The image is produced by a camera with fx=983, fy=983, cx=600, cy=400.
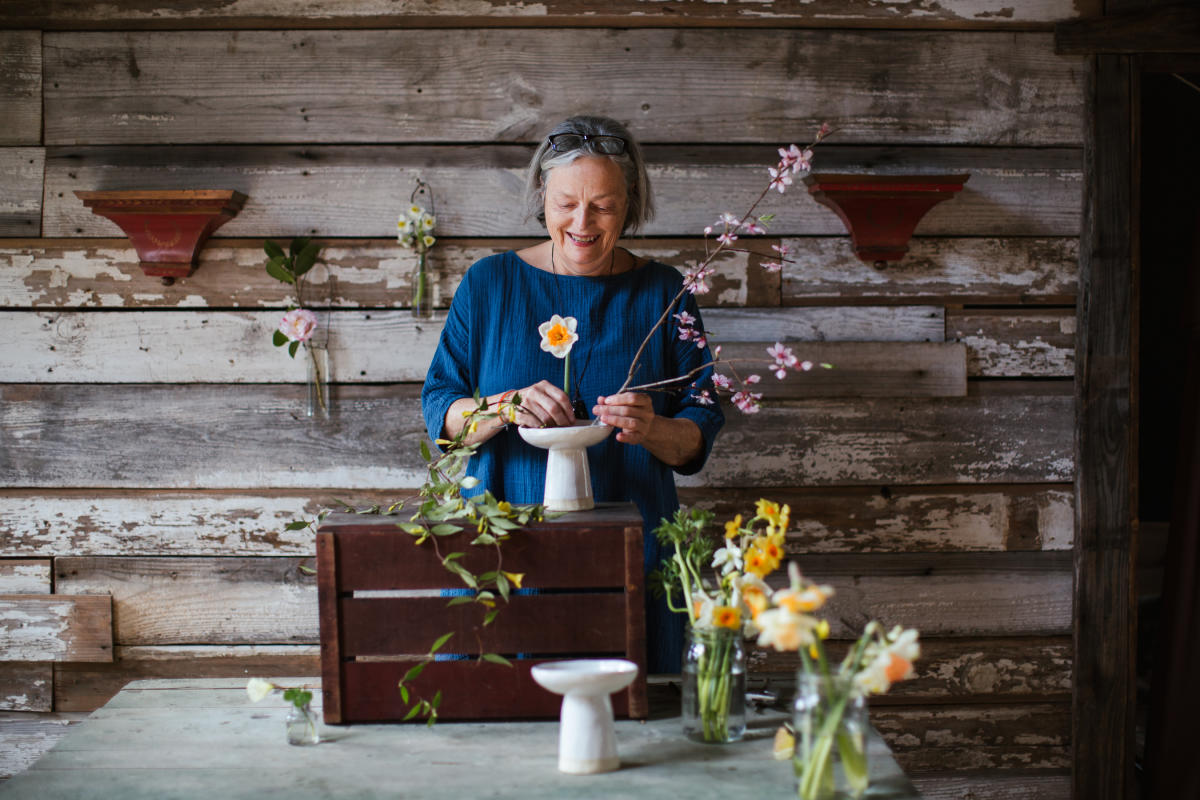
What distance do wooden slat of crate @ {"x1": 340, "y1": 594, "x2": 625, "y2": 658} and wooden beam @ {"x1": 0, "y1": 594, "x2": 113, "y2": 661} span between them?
4.70ft

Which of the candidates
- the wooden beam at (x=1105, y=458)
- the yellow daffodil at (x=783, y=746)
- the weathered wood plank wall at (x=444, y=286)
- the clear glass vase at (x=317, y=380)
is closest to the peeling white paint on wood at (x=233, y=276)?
the weathered wood plank wall at (x=444, y=286)

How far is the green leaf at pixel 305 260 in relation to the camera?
7.71ft

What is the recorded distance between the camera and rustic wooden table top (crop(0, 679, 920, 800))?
1125mm

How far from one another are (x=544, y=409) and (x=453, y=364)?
1.47ft

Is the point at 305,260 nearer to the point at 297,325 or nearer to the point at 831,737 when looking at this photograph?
the point at 297,325

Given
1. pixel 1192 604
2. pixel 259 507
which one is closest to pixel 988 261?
pixel 1192 604

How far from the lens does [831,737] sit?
1.05 metres

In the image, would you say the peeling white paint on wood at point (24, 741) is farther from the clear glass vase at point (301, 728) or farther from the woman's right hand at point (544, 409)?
the woman's right hand at point (544, 409)

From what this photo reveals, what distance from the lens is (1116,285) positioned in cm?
241

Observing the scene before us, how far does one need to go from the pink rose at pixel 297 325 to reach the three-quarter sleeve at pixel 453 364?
1.83ft

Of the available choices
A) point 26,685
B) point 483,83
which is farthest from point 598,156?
point 26,685

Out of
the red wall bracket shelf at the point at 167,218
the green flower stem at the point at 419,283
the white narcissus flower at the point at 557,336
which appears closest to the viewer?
the white narcissus flower at the point at 557,336

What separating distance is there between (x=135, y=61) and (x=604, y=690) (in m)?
2.04

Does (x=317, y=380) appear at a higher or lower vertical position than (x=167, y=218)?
lower
